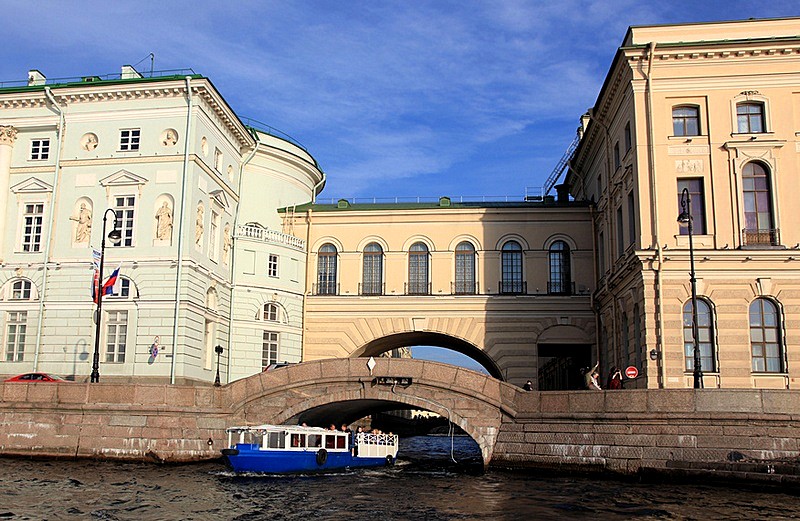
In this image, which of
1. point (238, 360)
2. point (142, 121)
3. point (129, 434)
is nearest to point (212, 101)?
point (142, 121)

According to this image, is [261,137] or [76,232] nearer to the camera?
[76,232]

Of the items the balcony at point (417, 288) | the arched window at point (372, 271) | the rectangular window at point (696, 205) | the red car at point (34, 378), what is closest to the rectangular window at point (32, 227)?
the red car at point (34, 378)

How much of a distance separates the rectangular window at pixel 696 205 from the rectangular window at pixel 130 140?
2658 centimetres

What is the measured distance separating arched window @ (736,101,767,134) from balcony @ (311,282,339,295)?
24.3 m

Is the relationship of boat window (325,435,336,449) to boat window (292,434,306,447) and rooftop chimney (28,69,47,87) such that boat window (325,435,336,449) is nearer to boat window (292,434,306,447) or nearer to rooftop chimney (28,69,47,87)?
boat window (292,434,306,447)

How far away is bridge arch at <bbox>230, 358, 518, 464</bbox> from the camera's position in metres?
32.6

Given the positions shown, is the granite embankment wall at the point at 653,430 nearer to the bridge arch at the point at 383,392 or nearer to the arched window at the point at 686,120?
the bridge arch at the point at 383,392

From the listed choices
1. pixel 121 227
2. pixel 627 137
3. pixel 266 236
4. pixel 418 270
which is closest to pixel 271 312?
pixel 266 236

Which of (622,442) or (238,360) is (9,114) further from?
(622,442)

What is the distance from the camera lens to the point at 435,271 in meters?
49.6

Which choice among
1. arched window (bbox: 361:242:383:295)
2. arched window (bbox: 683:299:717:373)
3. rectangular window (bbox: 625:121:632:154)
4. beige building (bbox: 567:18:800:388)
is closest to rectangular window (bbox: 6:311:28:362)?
arched window (bbox: 361:242:383:295)

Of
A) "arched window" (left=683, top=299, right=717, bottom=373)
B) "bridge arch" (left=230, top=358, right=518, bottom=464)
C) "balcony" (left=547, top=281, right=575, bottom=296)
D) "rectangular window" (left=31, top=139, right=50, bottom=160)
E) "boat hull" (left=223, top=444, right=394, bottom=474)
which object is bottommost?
"boat hull" (left=223, top=444, right=394, bottom=474)

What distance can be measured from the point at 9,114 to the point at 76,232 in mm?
7640

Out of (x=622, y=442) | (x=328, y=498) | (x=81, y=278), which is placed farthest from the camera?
(x=81, y=278)
